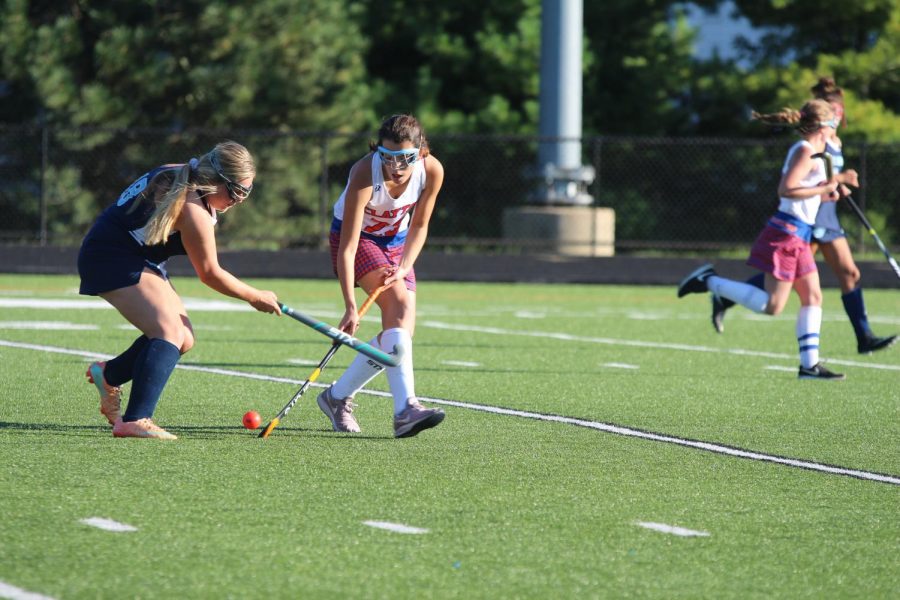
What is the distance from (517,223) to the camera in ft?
83.7

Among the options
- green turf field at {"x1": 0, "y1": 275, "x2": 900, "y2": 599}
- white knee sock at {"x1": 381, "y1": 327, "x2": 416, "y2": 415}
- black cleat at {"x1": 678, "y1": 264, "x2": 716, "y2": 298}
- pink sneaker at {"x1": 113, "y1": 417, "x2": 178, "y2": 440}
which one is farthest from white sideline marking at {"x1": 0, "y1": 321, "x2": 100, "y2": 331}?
white knee sock at {"x1": 381, "y1": 327, "x2": 416, "y2": 415}

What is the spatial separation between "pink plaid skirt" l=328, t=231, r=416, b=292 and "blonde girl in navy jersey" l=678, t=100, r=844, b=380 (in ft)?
12.1

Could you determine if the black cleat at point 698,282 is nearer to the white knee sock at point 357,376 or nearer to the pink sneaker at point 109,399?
the white knee sock at point 357,376

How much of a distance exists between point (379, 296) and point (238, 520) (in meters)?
2.48

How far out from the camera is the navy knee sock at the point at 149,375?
729 centimetres

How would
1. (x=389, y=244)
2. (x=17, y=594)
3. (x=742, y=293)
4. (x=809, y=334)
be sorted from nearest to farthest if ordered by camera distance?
(x=17, y=594) < (x=389, y=244) < (x=809, y=334) < (x=742, y=293)

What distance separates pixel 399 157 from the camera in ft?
Answer: 24.3

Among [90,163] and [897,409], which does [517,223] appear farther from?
[897,409]

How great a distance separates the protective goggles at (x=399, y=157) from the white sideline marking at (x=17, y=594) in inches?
132

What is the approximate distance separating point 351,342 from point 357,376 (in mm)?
545

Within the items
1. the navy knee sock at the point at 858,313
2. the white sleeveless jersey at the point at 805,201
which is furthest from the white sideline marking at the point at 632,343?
the white sleeveless jersey at the point at 805,201

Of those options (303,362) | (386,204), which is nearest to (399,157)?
(386,204)

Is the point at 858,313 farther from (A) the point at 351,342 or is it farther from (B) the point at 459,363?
(A) the point at 351,342

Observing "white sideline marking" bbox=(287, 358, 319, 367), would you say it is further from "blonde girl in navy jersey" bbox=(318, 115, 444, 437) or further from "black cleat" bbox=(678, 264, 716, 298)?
"blonde girl in navy jersey" bbox=(318, 115, 444, 437)
